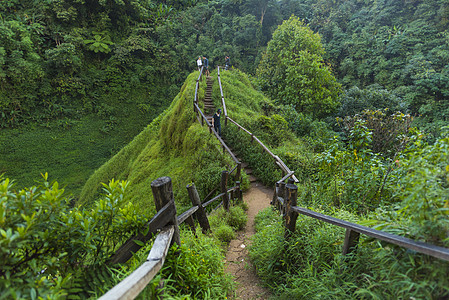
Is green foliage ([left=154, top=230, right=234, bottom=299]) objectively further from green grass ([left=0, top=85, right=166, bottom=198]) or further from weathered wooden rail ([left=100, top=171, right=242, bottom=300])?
green grass ([left=0, top=85, right=166, bottom=198])

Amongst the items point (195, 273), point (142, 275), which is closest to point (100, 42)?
point (195, 273)

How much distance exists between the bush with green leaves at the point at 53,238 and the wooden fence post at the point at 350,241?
204cm

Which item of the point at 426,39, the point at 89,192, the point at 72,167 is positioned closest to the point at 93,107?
the point at 72,167

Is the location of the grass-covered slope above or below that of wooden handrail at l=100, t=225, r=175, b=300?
below

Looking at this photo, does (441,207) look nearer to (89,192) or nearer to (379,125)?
(379,125)

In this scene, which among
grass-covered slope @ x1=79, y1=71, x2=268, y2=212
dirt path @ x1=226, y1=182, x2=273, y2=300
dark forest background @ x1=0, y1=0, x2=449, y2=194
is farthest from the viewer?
dark forest background @ x1=0, y1=0, x2=449, y2=194

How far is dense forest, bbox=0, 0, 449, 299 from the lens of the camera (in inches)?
69.2

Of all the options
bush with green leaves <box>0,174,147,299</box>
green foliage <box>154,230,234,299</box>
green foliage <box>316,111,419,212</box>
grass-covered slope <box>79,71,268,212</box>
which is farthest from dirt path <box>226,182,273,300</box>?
grass-covered slope <box>79,71,268,212</box>

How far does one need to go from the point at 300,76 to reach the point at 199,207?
1536cm

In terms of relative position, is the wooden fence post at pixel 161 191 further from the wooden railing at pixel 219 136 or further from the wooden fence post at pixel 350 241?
the wooden railing at pixel 219 136

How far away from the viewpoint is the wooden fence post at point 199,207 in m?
3.93

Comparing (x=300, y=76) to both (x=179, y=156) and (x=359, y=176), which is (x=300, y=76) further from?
(x=359, y=176)

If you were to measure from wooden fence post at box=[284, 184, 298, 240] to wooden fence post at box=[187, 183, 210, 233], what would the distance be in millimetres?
1528

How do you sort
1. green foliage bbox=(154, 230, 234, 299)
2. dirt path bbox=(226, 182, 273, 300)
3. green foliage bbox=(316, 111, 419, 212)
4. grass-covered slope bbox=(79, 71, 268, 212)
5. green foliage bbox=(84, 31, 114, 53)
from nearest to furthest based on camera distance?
green foliage bbox=(154, 230, 234, 299) < dirt path bbox=(226, 182, 273, 300) < green foliage bbox=(316, 111, 419, 212) < grass-covered slope bbox=(79, 71, 268, 212) < green foliage bbox=(84, 31, 114, 53)
